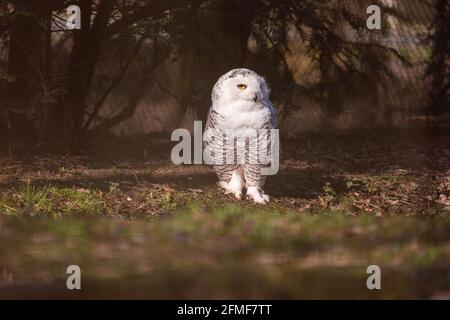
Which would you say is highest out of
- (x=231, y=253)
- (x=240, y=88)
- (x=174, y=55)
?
(x=174, y=55)

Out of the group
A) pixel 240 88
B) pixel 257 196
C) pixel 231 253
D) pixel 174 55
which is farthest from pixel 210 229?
Result: pixel 174 55

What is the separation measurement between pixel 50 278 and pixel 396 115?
8.83 meters

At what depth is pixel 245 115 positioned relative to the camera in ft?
19.9

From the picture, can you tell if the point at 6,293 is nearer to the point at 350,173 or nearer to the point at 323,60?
the point at 350,173

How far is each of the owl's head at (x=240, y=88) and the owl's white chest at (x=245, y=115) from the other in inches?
1.8

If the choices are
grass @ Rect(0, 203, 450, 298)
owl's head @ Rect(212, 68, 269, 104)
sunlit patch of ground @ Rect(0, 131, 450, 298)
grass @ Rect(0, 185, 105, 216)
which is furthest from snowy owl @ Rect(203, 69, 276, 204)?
grass @ Rect(0, 185, 105, 216)

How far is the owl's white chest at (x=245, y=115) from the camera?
19.9 ft

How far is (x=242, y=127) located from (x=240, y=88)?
12.2 inches

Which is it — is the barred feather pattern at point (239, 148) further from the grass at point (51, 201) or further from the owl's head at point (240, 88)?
the grass at point (51, 201)

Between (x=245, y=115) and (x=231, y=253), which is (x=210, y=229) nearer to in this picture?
(x=231, y=253)

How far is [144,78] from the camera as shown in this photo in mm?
9789

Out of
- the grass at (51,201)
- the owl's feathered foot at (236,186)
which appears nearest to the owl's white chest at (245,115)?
the owl's feathered foot at (236,186)

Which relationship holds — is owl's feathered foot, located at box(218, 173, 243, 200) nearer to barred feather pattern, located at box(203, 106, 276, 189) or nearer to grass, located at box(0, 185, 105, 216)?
barred feather pattern, located at box(203, 106, 276, 189)
